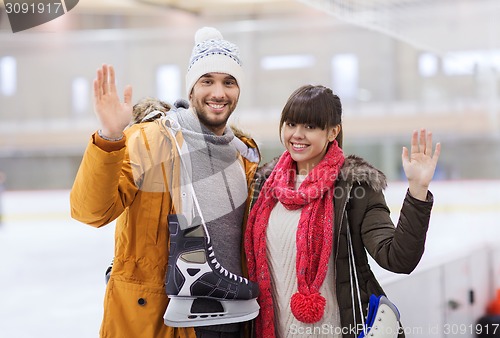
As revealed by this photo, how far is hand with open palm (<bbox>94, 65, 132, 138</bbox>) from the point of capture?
136 cm

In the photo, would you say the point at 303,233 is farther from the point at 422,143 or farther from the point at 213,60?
the point at 213,60

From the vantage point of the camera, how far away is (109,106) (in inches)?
54.2

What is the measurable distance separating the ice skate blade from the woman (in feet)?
0.19

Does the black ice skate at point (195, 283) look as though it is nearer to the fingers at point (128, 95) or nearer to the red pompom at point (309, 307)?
the red pompom at point (309, 307)

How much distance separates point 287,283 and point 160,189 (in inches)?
15.4

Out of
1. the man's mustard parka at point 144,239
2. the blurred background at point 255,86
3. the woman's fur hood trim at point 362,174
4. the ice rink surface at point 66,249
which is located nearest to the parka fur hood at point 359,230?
the woman's fur hood trim at point 362,174

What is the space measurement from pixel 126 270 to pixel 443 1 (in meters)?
5.69

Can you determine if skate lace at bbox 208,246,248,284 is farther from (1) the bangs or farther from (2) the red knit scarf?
(1) the bangs

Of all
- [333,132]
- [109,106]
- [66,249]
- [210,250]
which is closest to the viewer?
[109,106]

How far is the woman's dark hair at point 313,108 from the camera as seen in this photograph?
1.57 metres

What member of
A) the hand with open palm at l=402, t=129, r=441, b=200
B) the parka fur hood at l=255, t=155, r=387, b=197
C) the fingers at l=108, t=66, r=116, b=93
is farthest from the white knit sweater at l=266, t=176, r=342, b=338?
the fingers at l=108, t=66, r=116, b=93

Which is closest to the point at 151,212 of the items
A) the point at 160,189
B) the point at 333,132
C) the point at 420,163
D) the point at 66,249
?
the point at 160,189

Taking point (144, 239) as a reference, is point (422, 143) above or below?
above

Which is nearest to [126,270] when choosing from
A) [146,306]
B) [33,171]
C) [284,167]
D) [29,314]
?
[146,306]
